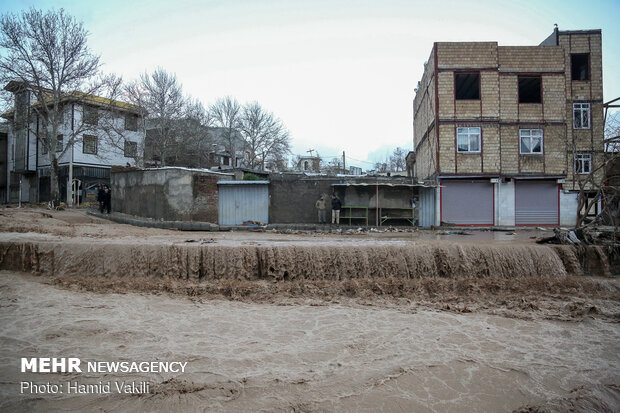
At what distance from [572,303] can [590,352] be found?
2564 mm

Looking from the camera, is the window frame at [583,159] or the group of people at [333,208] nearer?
the group of people at [333,208]

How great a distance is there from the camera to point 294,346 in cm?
546

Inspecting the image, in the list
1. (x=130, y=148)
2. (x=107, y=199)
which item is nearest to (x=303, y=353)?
(x=107, y=199)

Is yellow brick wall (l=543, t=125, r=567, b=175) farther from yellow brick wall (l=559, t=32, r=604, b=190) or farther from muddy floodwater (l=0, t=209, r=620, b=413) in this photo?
muddy floodwater (l=0, t=209, r=620, b=413)

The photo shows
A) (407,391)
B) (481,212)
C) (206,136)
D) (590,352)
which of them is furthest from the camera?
(206,136)

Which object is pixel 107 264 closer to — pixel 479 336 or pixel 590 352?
pixel 479 336

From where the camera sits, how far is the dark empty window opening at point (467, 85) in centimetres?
2050

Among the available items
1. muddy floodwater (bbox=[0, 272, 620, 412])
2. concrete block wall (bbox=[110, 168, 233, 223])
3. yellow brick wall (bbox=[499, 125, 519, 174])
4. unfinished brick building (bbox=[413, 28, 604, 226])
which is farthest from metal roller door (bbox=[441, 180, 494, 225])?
muddy floodwater (bbox=[0, 272, 620, 412])

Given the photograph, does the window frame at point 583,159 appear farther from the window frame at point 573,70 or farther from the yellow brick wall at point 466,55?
the yellow brick wall at point 466,55

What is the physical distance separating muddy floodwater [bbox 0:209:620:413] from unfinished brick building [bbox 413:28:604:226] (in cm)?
1085

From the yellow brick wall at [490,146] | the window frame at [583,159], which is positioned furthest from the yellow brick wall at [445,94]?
the window frame at [583,159]

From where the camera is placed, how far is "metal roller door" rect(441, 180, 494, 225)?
19.9m

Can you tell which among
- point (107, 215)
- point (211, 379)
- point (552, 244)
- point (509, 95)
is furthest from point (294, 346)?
point (509, 95)

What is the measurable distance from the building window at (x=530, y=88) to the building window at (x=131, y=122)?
30.6 m
